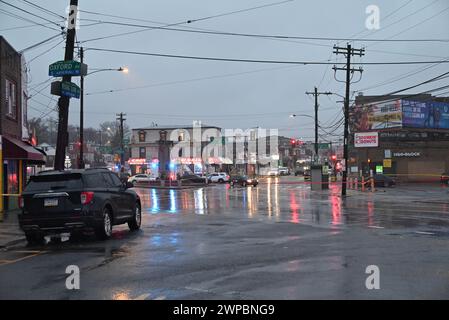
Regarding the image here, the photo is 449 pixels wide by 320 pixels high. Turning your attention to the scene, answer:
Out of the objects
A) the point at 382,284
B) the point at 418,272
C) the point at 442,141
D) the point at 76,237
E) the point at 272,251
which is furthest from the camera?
the point at 442,141

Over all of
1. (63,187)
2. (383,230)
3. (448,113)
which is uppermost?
(448,113)

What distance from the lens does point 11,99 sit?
79.3 feet

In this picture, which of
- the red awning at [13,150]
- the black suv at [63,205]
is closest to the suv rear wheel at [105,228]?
the black suv at [63,205]

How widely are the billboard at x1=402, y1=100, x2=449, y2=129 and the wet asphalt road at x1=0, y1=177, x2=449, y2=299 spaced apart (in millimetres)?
53349

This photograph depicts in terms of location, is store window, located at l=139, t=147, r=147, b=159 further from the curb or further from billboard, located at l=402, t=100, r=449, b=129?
the curb

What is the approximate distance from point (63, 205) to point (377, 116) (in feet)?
202

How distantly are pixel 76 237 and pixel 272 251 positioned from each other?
5.90 m

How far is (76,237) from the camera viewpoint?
13984mm

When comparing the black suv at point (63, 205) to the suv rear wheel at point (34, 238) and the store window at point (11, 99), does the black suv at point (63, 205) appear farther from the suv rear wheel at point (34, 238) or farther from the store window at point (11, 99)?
the store window at point (11, 99)

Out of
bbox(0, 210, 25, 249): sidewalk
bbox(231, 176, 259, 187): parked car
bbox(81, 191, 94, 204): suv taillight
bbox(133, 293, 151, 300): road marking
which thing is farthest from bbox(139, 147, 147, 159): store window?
bbox(133, 293, 151, 300): road marking

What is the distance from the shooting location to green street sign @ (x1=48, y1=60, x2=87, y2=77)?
17.3 m

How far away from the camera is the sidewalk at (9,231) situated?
1336cm
